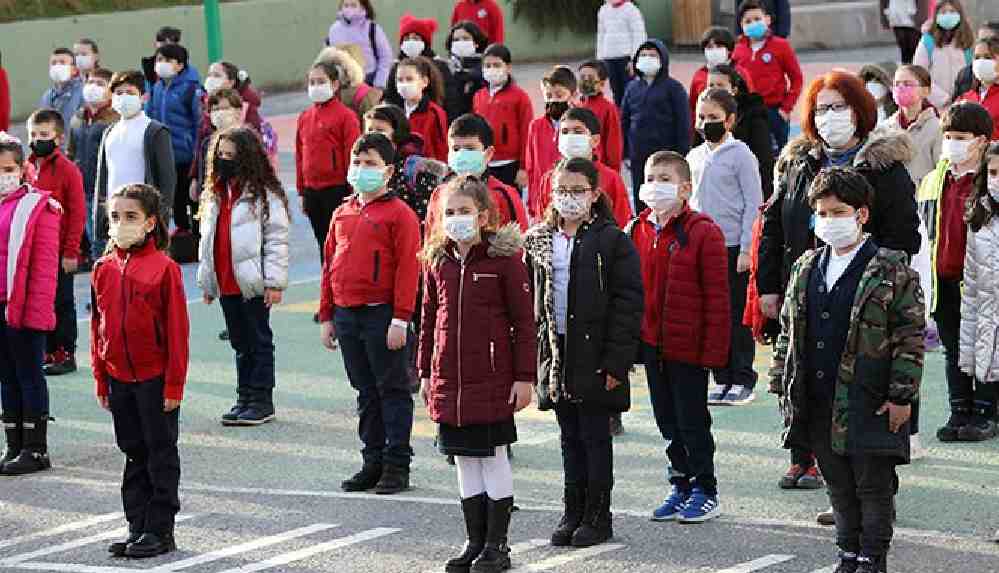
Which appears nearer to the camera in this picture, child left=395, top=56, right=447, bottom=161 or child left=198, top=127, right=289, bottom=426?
child left=198, top=127, right=289, bottom=426

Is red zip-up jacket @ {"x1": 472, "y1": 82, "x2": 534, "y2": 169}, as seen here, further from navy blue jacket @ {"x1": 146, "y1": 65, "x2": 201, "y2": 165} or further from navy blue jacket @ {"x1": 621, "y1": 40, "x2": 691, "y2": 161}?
navy blue jacket @ {"x1": 146, "y1": 65, "x2": 201, "y2": 165}

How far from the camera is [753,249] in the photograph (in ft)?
35.0

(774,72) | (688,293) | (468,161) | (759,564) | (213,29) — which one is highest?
(213,29)

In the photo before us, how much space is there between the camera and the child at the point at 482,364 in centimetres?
928

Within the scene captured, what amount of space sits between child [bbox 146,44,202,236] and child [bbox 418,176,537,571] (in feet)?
29.1

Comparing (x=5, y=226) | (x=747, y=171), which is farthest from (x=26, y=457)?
(x=747, y=171)

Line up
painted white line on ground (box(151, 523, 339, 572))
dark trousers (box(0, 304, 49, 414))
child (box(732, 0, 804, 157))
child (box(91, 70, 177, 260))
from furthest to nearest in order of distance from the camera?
child (box(732, 0, 804, 157)), child (box(91, 70, 177, 260)), dark trousers (box(0, 304, 49, 414)), painted white line on ground (box(151, 523, 339, 572))

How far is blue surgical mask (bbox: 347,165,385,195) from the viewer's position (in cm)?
1085

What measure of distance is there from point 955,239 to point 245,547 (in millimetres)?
3986

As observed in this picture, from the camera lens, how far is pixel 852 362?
863cm

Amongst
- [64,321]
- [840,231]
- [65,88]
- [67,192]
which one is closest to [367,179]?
[840,231]

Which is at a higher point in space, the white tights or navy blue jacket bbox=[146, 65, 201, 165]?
navy blue jacket bbox=[146, 65, 201, 165]

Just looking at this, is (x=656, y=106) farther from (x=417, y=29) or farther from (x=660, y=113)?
(x=417, y=29)

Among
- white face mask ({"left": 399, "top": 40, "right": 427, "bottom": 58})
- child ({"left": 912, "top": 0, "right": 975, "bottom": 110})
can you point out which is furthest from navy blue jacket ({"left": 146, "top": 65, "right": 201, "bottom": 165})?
child ({"left": 912, "top": 0, "right": 975, "bottom": 110})
